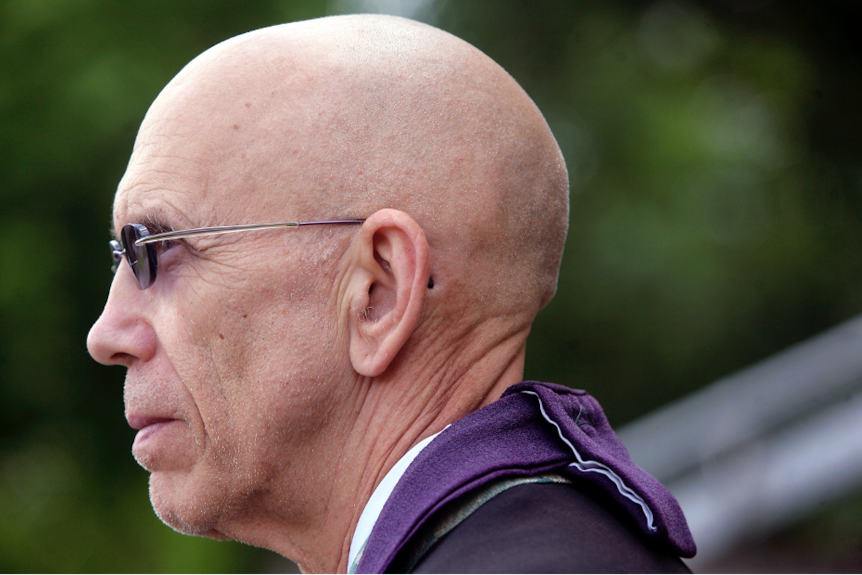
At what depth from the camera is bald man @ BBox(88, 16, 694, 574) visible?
187 centimetres

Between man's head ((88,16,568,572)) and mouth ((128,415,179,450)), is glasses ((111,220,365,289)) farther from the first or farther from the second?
mouth ((128,415,179,450))

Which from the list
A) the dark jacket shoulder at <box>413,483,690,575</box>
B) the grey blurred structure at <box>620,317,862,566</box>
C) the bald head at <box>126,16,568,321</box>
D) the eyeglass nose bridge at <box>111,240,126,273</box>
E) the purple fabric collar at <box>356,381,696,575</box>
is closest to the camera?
the dark jacket shoulder at <box>413,483,690,575</box>

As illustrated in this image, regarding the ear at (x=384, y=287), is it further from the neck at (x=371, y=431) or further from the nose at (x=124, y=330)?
the nose at (x=124, y=330)

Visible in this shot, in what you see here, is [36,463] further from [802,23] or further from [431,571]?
[802,23]

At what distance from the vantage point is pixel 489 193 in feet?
6.47

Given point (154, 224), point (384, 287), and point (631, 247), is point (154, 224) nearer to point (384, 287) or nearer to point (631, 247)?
point (384, 287)

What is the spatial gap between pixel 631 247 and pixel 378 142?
5.84 m

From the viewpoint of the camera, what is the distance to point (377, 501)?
1.83 meters

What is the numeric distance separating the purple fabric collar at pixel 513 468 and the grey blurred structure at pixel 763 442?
12.7ft

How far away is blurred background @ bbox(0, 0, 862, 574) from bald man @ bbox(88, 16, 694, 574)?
3.42 metres

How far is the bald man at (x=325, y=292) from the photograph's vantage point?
1.87 m

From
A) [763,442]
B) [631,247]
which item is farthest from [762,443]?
[631,247]

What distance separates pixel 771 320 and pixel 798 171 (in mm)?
1469

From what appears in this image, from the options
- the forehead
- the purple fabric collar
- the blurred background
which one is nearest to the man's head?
the forehead
